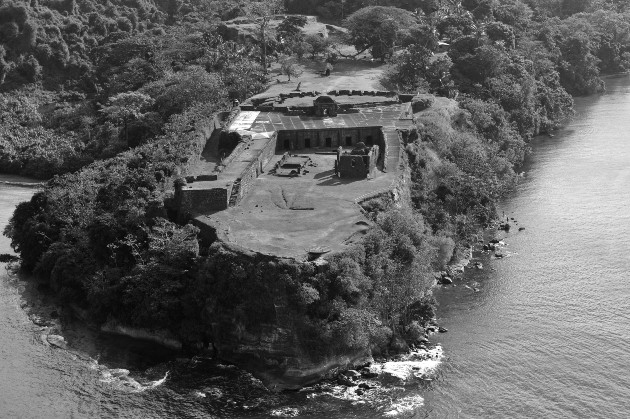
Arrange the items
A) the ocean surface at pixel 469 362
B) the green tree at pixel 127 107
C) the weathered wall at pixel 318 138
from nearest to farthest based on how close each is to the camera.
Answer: the ocean surface at pixel 469 362
the weathered wall at pixel 318 138
the green tree at pixel 127 107

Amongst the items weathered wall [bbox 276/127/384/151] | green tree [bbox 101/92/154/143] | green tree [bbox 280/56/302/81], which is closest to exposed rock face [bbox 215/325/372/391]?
weathered wall [bbox 276/127/384/151]

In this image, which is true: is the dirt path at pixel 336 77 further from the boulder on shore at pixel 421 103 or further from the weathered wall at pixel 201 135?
the weathered wall at pixel 201 135

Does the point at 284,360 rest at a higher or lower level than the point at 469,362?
higher

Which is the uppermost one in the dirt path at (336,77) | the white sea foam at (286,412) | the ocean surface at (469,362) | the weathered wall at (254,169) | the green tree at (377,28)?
the green tree at (377,28)

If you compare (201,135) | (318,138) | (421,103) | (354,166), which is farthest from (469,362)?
(421,103)

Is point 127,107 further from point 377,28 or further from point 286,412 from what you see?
point 286,412

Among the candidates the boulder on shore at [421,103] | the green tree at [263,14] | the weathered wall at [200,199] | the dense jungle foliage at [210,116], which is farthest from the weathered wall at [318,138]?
the green tree at [263,14]
